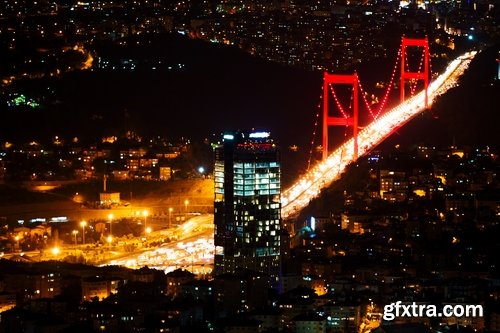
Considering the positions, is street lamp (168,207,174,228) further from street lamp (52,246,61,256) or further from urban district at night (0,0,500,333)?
street lamp (52,246,61,256)

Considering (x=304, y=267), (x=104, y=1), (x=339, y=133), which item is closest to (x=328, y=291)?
(x=304, y=267)

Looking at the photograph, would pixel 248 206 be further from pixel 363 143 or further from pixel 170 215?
pixel 363 143

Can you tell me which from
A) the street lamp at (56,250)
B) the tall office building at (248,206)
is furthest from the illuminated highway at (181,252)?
the street lamp at (56,250)

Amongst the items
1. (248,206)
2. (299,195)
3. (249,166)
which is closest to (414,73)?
(299,195)

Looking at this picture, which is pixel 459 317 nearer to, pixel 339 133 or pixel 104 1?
pixel 339 133

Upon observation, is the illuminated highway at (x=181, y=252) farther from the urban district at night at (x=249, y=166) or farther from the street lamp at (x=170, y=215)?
the street lamp at (x=170, y=215)

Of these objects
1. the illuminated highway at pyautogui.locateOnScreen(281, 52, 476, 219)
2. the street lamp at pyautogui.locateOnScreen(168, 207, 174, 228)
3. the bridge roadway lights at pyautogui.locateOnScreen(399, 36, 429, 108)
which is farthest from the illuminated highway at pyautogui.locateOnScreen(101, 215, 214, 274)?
the bridge roadway lights at pyautogui.locateOnScreen(399, 36, 429, 108)
